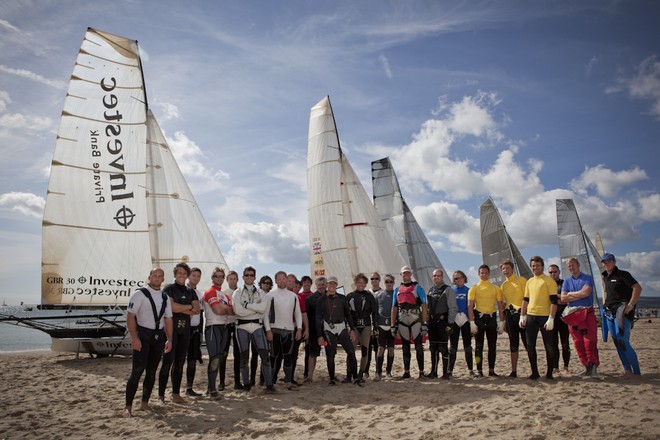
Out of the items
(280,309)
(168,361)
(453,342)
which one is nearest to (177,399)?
(168,361)

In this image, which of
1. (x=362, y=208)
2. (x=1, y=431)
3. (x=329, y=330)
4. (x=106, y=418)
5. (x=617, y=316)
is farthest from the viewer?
(x=362, y=208)

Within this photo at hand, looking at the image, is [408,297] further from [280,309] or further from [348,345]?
[280,309]

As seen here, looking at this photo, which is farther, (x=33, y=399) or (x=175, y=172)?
(x=175, y=172)

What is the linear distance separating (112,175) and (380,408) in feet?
38.6

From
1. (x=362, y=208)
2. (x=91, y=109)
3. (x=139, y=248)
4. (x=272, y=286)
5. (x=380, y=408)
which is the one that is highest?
(x=91, y=109)

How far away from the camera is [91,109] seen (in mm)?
13812

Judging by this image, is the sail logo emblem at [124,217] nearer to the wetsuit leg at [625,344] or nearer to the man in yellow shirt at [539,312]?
the man in yellow shirt at [539,312]

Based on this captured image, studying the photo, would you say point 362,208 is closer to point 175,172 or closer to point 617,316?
point 175,172

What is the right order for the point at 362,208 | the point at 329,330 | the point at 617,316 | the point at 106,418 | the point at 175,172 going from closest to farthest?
the point at 106,418 → the point at 617,316 → the point at 329,330 → the point at 175,172 → the point at 362,208

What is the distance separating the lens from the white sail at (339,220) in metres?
17.6

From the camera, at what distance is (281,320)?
6.93 meters

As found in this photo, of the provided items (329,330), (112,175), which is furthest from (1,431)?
(112,175)

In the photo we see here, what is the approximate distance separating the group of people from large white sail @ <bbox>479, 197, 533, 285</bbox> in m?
17.0

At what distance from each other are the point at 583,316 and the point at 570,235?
23170 millimetres
